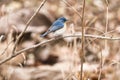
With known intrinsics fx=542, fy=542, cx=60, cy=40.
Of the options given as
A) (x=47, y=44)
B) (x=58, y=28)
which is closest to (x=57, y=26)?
(x=58, y=28)

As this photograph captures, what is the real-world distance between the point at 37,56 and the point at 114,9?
2836mm

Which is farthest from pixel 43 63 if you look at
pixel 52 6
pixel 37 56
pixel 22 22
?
pixel 52 6

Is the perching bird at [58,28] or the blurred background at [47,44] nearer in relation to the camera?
the perching bird at [58,28]

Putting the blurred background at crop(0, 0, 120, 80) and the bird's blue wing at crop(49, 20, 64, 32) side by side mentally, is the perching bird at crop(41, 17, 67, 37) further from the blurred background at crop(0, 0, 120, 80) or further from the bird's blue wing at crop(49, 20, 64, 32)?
the blurred background at crop(0, 0, 120, 80)

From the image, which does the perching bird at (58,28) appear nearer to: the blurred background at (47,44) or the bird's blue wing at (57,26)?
the bird's blue wing at (57,26)

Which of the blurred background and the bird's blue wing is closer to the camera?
the bird's blue wing

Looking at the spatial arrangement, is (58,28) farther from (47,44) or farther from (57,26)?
(47,44)

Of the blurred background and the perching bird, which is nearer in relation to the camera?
the perching bird

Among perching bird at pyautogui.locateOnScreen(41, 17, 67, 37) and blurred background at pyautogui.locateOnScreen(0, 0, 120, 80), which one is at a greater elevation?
perching bird at pyautogui.locateOnScreen(41, 17, 67, 37)

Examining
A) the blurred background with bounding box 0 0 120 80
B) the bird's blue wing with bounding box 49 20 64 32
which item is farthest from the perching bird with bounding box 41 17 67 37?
the blurred background with bounding box 0 0 120 80

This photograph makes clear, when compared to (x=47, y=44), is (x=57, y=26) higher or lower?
higher

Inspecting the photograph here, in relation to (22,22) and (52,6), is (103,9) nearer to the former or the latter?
(52,6)

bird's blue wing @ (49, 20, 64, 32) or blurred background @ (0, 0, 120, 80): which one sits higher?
bird's blue wing @ (49, 20, 64, 32)

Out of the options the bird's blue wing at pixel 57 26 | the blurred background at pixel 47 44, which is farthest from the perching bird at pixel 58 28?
the blurred background at pixel 47 44
